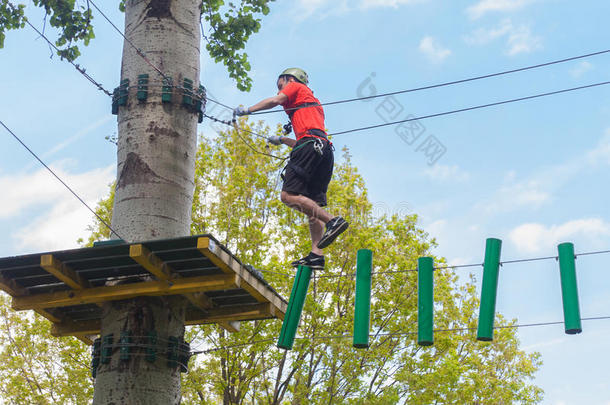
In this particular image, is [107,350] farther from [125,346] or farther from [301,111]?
[301,111]

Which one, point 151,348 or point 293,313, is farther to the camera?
point 293,313

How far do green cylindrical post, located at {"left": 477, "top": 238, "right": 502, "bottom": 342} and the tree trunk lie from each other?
3.21 m

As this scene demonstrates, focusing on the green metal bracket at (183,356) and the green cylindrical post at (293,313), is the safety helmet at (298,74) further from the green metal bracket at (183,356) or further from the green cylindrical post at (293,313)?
the green metal bracket at (183,356)

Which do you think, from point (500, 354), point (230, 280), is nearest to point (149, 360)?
point (230, 280)

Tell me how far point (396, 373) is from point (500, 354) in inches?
427

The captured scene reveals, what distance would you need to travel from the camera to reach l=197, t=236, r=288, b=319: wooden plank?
18.7 ft

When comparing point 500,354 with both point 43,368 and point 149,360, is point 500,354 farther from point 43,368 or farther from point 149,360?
point 149,360

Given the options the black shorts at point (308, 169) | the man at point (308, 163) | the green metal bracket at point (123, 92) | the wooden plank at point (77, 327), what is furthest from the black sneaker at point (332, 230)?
the wooden plank at point (77, 327)

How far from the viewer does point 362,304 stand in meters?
7.63

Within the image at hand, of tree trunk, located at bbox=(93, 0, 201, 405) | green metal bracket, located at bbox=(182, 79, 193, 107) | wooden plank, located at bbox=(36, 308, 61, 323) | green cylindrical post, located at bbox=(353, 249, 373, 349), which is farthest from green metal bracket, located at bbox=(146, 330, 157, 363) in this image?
green metal bracket, located at bbox=(182, 79, 193, 107)

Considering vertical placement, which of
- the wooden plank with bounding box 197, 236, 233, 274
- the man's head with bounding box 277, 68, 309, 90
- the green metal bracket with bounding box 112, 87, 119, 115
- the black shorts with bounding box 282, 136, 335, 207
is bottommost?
the wooden plank with bounding box 197, 236, 233, 274

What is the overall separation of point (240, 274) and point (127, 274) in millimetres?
1103

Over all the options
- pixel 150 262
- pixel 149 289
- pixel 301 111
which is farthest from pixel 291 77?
pixel 149 289

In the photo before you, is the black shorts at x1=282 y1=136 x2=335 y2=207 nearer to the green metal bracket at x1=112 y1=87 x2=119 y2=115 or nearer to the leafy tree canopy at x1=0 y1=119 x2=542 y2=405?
the green metal bracket at x1=112 y1=87 x2=119 y2=115
